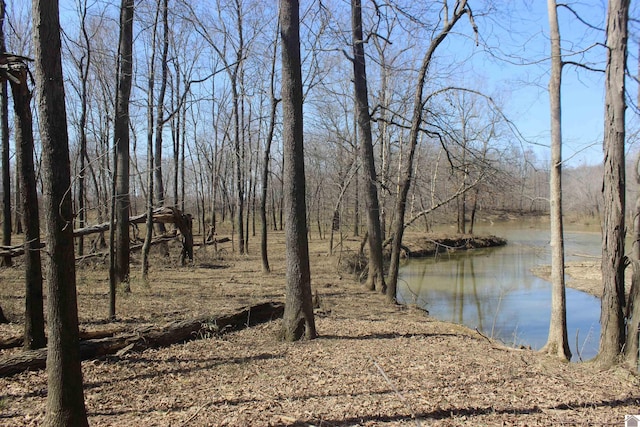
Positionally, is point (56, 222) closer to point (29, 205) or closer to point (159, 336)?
point (29, 205)

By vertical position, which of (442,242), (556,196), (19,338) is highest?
(556,196)

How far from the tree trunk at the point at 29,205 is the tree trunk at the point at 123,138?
264 centimetres

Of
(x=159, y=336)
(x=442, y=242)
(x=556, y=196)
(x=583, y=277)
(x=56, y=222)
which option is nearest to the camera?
(x=56, y=222)

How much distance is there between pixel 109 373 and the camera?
15.5 ft

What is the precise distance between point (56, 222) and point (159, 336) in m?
3.06

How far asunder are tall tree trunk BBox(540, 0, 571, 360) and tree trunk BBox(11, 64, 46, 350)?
647cm

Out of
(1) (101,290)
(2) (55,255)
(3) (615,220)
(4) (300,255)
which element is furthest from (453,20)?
(1) (101,290)

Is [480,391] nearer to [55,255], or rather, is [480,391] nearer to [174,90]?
[55,255]

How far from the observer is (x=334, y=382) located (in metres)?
4.50

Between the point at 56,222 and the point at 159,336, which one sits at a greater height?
the point at 56,222

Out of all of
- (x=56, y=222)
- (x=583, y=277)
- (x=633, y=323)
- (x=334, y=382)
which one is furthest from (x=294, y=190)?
(x=583, y=277)

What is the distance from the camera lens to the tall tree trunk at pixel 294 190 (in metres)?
5.81

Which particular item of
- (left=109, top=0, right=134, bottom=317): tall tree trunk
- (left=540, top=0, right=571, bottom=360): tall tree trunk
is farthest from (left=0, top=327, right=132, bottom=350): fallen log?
(left=540, top=0, right=571, bottom=360): tall tree trunk

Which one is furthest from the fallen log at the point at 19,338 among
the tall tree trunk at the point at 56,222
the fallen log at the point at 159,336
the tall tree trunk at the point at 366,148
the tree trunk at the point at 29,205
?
the tall tree trunk at the point at 366,148
